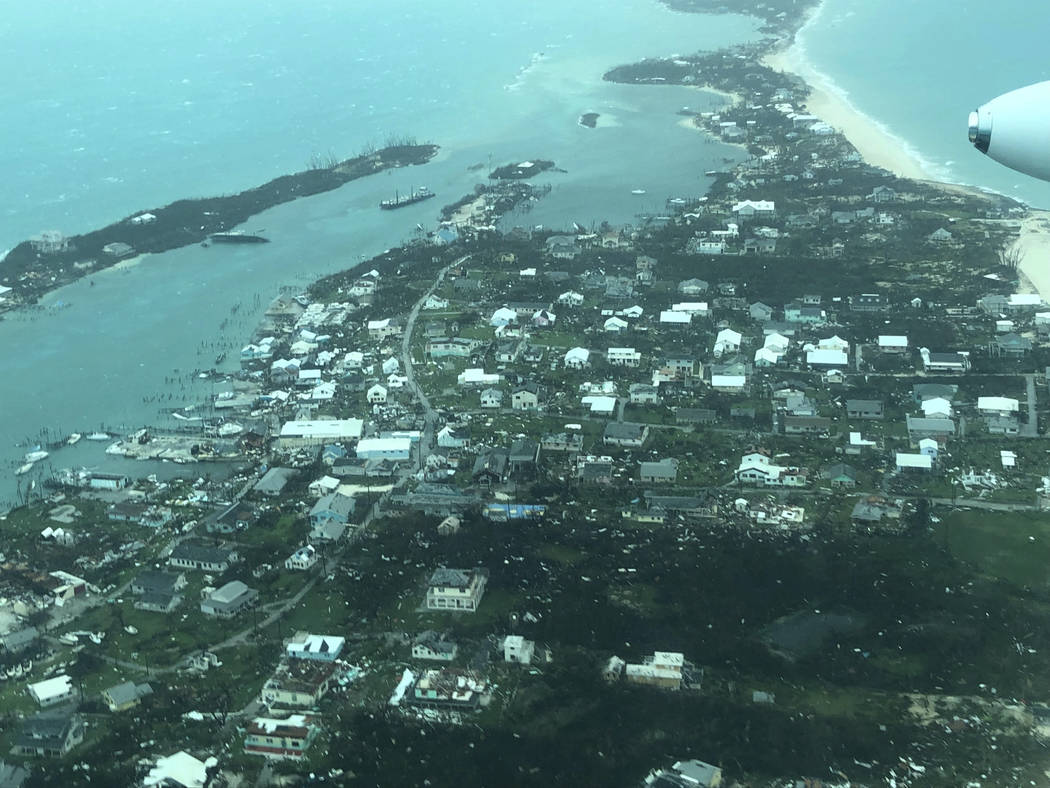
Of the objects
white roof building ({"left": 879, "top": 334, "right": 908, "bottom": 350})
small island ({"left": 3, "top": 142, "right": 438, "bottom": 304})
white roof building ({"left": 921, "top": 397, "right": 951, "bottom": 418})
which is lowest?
white roof building ({"left": 921, "top": 397, "right": 951, "bottom": 418})

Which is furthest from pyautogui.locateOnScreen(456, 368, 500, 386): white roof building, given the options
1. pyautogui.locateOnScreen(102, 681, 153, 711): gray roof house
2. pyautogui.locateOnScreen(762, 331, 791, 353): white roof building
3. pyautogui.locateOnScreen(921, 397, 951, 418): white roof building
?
pyautogui.locateOnScreen(102, 681, 153, 711): gray roof house

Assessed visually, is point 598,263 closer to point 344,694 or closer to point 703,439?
point 703,439

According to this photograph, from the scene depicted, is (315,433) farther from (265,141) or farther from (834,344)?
(265,141)

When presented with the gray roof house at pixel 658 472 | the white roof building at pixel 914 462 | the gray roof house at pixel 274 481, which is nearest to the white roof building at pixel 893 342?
the white roof building at pixel 914 462

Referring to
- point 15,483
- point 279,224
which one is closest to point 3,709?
point 15,483

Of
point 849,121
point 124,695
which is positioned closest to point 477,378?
point 124,695

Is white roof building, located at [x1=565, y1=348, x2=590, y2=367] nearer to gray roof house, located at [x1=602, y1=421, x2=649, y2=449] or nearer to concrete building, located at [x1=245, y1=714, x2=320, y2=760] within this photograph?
gray roof house, located at [x1=602, y1=421, x2=649, y2=449]
